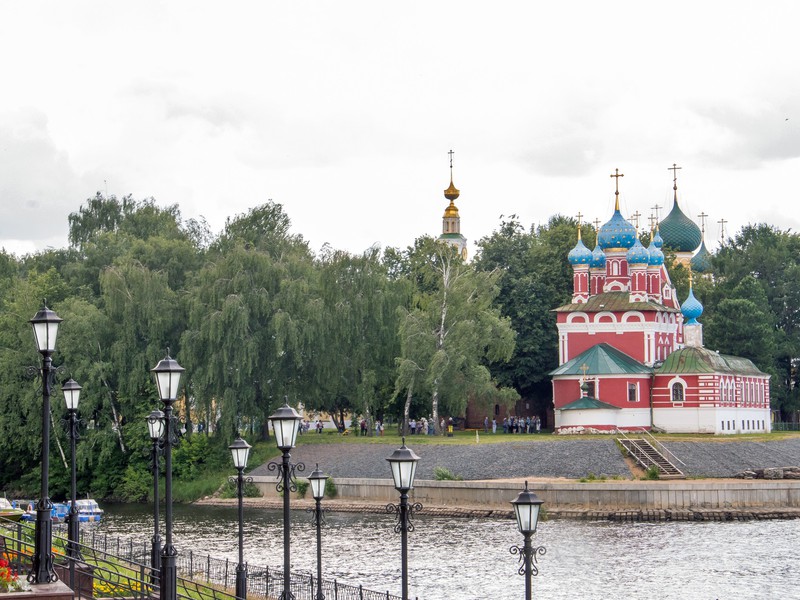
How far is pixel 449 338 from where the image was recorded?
7269 centimetres

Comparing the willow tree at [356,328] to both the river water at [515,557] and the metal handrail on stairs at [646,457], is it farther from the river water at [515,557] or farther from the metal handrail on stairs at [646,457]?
the metal handrail on stairs at [646,457]

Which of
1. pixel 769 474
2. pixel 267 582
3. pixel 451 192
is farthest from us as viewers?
pixel 451 192

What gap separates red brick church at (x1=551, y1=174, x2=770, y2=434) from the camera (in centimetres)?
7438

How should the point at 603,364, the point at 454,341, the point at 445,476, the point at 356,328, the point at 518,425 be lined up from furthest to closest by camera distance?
the point at 518,425, the point at 603,364, the point at 454,341, the point at 356,328, the point at 445,476

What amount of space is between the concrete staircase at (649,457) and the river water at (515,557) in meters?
7.49

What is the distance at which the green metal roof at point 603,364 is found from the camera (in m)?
75.6

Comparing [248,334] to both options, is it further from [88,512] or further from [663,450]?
[663,450]

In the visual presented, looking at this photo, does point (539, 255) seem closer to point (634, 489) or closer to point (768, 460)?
point (768, 460)

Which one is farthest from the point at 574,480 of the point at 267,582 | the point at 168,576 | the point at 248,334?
the point at 168,576

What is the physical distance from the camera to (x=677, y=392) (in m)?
74.9

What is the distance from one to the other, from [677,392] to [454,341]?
12.4 m

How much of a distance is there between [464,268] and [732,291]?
22526 mm

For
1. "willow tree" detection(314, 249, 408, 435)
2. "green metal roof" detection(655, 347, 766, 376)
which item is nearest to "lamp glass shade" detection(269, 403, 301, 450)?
"willow tree" detection(314, 249, 408, 435)

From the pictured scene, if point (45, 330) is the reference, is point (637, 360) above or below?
above
